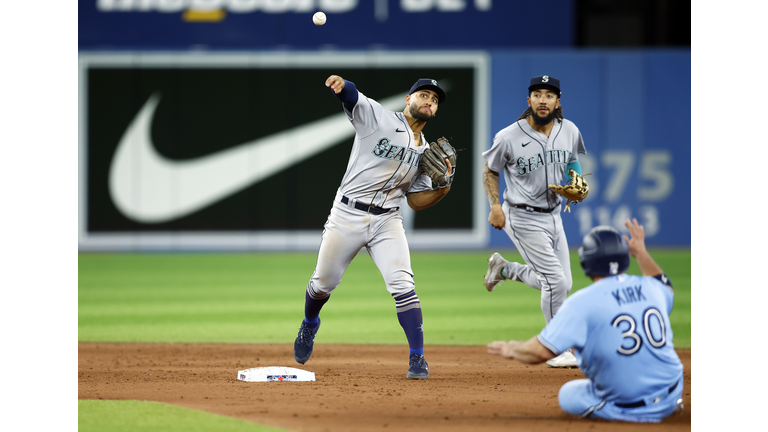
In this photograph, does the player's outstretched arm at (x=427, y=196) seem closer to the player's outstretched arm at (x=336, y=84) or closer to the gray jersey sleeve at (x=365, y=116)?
the gray jersey sleeve at (x=365, y=116)

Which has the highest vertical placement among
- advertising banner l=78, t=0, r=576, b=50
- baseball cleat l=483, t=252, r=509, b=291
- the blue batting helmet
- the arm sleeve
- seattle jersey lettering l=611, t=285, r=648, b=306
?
advertising banner l=78, t=0, r=576, b=50

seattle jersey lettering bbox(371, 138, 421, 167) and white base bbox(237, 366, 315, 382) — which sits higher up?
seattle jersey lettering bbox(371, 138, 421, 167)

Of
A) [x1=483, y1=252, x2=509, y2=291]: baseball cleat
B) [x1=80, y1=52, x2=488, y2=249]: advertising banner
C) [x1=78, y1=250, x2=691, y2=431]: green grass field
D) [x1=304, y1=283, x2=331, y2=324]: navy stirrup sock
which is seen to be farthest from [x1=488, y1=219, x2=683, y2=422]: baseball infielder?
[x1=80, y1=52, x2=488, y2=249]: advertising banner

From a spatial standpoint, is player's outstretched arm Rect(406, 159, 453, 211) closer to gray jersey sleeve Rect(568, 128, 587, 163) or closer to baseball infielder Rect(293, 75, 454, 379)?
baseball infielder Rect(293, 75, 454, 379)

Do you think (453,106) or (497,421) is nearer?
(497,421)

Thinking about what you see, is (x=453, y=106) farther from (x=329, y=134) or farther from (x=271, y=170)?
(x=271, y=170)

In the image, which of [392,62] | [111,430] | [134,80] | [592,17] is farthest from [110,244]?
[111,430]

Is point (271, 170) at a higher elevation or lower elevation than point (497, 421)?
higher
